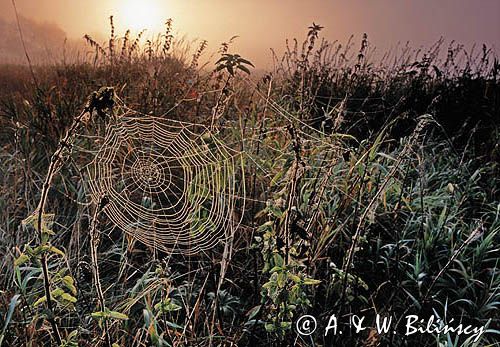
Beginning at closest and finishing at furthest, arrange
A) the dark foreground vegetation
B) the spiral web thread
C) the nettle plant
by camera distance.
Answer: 1. the nettle plant
2. the dark foreground vegetation
3. the spiral web thread

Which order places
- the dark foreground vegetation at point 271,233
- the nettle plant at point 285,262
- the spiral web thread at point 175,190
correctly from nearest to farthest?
1. the nettle plant at point 285,262
2. the dark foreground vegetation at point 271,233
3. the spiral web thread at point 175,190

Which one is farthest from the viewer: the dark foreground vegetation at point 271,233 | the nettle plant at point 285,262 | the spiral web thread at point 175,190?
the spiral web thread at point 175,190

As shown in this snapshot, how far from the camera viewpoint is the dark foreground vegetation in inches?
58.4

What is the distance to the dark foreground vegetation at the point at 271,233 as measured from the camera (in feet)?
4.86

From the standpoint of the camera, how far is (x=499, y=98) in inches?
A: 171

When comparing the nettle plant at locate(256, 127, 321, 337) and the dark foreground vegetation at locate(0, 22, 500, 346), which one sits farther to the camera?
the dark foreground vegetation at locate(0, 22, 500, 346)

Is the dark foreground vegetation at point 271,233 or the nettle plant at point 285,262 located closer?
the nettle plant at point 285,262

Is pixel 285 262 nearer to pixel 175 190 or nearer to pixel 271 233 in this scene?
pixel 271 233

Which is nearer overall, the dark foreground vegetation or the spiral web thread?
the dark foreground vegetation

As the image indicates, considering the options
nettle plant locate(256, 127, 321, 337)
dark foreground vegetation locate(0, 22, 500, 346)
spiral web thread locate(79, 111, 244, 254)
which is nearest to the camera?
nettle plant locate(256, 127, 321, 337)

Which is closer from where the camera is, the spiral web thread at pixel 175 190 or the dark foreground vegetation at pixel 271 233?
the dark foreground vegetation at pixel 271 233

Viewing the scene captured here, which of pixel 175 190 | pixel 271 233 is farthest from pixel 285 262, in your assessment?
pixel 175 190

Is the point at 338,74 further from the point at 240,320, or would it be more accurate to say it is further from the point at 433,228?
the point at 240,320

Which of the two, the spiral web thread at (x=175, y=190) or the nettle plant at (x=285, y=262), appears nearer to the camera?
the nettle plant at (x=285, y=262)
